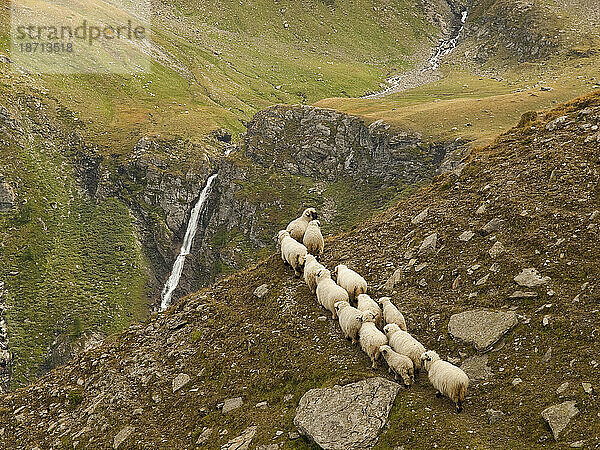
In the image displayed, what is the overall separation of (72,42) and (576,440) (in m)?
158

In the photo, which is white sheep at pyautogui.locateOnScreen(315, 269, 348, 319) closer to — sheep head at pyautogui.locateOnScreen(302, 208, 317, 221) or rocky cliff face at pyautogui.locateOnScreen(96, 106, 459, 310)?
sheep head at pyautogui.locateOnScreen(302, 208, 317, 221)

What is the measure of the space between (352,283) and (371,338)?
427 cm

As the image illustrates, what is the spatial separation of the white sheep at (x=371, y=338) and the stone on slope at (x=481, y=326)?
2.58 m

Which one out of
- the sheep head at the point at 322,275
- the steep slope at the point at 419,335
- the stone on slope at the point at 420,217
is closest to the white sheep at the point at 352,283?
the sheep head at the point at 322,275

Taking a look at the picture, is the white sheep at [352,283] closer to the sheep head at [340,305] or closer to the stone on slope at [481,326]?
the sheep head at [340,305]

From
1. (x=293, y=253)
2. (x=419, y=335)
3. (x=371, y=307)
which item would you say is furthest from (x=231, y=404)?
(x=293, y=253)

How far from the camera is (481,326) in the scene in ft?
51.8

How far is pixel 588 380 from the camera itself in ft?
40.8

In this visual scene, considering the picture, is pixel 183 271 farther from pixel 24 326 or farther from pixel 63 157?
pixel 63 157

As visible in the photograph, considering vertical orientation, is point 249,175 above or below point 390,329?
below

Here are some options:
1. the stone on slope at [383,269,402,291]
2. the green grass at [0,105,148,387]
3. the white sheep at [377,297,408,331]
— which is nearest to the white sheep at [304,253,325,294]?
the stone on slope at [383,269,402,291]

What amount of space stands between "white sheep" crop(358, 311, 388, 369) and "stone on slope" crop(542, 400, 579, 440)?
5.09m

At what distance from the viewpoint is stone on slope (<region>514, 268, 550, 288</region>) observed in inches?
639

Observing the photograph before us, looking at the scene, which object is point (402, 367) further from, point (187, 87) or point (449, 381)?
point (187, 87)
